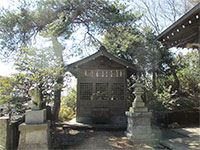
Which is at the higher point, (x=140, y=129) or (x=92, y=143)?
(x=140, y=129)

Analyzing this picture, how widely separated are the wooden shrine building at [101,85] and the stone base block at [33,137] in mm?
5593

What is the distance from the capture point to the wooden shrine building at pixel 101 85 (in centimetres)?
1041

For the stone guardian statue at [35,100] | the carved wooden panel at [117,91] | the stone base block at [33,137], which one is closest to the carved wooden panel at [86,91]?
the carved wooden panel at [117,91]

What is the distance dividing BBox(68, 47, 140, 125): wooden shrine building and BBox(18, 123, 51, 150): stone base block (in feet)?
18.4

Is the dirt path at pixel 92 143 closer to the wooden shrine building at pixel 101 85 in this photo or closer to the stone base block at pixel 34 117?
the stone base block at pixel 34 117

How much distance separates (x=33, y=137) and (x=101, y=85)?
684 centimetres

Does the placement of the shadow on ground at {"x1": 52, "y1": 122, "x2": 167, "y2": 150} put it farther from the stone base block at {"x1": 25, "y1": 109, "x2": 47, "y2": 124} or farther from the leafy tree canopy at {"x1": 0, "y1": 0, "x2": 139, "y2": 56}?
the leafy tree canopy at {"x1": 0, "y1": 0, "x2": 139, "y2": 56}

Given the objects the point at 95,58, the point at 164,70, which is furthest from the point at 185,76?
the point at 95,58

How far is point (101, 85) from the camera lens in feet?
36.4

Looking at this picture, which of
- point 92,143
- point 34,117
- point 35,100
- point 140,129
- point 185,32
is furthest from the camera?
point 140,129

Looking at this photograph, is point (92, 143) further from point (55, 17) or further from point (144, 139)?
point (55, 17)

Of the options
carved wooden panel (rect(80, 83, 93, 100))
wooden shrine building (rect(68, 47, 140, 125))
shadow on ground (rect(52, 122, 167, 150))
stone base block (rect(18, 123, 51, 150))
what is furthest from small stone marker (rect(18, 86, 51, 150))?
carved wooden panel (rect(80, 83, 93, 100))

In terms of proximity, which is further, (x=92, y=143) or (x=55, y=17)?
(x=55, y=17)

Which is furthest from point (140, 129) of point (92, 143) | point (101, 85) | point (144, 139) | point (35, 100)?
point (101, 85)
